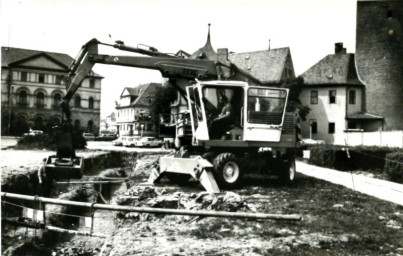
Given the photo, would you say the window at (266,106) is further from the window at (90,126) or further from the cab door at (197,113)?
the window at (90,126)

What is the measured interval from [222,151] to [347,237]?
410cm

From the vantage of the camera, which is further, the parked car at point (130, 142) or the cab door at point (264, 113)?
the parked car at point (130, 142)

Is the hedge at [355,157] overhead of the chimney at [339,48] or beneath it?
beneath

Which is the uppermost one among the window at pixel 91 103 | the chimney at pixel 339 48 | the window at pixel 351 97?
the chimney at pixel 339 48

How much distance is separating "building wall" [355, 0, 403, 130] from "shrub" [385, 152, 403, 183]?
10498 millimetres

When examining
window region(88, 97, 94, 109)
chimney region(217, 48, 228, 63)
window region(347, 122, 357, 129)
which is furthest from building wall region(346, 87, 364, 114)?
window region(88, 97, 94, 109)

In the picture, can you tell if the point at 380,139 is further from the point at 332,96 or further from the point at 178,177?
the point at 178,177

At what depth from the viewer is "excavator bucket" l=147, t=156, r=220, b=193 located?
798 centimetres

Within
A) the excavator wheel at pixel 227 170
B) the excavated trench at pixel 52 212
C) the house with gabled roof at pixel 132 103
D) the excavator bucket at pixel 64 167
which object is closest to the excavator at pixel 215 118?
the excavator wheel at pixel 227 170

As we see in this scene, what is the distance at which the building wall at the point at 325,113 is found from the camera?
93.7 feet

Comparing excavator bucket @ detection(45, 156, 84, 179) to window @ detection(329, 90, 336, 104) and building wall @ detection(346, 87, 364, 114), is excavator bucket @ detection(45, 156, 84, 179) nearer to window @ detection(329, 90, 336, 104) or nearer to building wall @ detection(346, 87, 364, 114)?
building wall @ detection(346, 87, 364, 114)

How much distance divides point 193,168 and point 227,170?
0.73 metres

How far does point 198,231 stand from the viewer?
5.41 m

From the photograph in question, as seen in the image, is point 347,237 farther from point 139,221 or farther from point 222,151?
point 222,151
